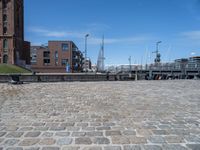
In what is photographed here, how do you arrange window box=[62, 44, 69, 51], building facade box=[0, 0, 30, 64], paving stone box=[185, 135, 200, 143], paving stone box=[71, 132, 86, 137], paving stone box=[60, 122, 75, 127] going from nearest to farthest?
paving stone box=[185, 135, 200, 143] → paving stone box=[71, 132, 86, 137] → paving stone box=[60, 122, 75, 127] → building facade box=[0, 0, 30, 64] → window box=[62, 44, 69, 51]

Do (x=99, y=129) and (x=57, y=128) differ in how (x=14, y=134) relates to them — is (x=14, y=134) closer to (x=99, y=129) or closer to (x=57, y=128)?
(x=57, y=128)

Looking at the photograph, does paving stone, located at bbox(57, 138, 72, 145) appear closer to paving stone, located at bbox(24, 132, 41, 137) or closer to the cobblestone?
the cobblestone

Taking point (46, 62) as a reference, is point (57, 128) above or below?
below

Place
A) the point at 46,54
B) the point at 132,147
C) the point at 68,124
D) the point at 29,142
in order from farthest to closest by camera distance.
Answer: the point at 46,54 → the point at 68,124 → the point at 29,142 → the point at 132,147

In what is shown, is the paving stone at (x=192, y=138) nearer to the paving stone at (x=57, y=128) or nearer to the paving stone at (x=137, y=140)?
the paving stone at (x=137, y=140)

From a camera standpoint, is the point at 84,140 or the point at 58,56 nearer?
the point at 84,140

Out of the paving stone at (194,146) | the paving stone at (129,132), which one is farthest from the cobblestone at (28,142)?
the paving stone at (194,146)

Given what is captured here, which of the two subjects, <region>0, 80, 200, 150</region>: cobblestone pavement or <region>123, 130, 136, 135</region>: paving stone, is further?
<region>123, 130, 136, 135</region>: paving stone

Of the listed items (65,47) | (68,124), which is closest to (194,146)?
(68,124)

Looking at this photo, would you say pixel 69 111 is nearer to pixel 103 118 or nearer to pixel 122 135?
pixel 103 118

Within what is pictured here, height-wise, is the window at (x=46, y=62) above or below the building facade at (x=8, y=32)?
below

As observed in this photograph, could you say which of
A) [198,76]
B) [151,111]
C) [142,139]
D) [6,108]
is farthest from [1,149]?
[198,76]

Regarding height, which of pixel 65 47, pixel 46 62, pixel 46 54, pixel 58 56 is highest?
pixel 65 47

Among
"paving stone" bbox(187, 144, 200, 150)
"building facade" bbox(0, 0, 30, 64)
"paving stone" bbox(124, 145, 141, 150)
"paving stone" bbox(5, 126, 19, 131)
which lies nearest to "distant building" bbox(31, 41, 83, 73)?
"building facade" bbox(0, 0, 30, 64)
